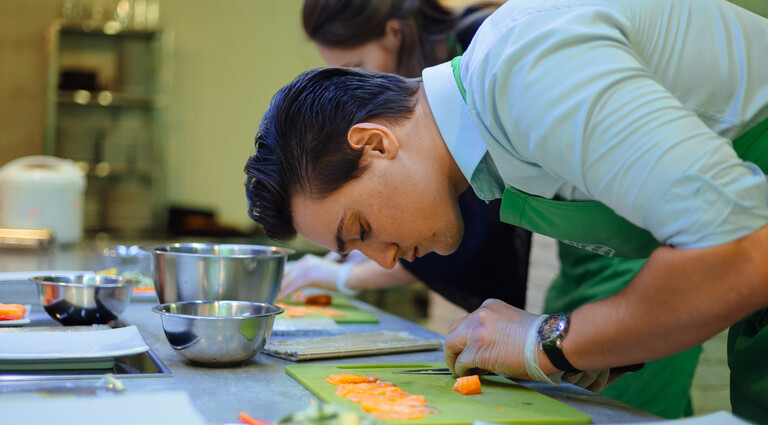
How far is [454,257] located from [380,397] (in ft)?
3.43

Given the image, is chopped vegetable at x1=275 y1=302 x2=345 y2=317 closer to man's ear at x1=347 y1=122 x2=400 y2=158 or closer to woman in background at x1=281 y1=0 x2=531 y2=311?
woman in background at x1=281 y1=0 x2=531 y2=311

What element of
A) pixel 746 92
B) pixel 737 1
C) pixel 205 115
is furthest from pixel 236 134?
pixel 746 92

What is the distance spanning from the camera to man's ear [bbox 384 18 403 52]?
2166 millimetres

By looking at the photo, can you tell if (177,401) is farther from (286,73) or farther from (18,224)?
(286,73)

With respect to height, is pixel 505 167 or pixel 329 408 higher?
pixel 505 167

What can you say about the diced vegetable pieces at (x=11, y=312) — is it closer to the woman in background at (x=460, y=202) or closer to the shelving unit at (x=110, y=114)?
the woman in background at (x=460, y=202)

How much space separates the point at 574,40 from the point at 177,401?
689mm

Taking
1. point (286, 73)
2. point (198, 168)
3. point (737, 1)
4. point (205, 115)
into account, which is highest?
point (737, 1)

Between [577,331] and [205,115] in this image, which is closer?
[577,331]

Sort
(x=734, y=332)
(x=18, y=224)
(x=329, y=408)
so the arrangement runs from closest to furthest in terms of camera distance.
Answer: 1. (x=329, y=408)
2. (x=734, y=332)
3. (x=18, y=224)

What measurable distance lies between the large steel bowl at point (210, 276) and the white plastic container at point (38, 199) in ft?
5.86

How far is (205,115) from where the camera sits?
5883mm

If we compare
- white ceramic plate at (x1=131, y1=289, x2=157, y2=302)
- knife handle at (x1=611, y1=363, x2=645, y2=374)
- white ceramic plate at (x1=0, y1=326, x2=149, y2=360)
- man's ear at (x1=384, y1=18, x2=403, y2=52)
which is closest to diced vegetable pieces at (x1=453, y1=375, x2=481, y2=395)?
knife handle at (x1=611, y1=363, x2=645, y2=374)

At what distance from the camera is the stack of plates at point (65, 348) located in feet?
3.76
